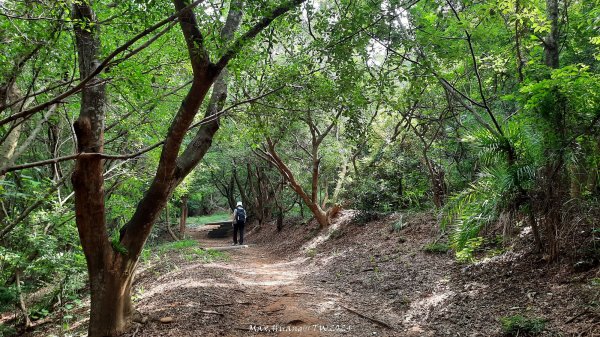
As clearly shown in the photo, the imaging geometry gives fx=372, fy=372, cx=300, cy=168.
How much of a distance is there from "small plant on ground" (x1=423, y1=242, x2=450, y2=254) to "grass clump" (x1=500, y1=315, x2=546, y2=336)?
150 inches

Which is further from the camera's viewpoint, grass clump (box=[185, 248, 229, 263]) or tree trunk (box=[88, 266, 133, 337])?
grass clump (box=[185, 248, 229, 263])

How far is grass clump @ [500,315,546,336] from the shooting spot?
13.3ft

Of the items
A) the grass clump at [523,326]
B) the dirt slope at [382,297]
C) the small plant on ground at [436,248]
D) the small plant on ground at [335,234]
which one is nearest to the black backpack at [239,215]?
the small plant on ground at [335,234]

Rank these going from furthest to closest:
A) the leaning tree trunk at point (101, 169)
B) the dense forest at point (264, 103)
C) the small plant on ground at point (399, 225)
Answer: the small plant on ground at point (399, 225) → the dense forest at point (264, 103) → the leaning tree trunk at point (101, 169)

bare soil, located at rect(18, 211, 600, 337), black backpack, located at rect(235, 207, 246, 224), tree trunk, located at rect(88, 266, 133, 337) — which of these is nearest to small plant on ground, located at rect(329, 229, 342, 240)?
bare soil, located at rect(18, 211, 600, 337)

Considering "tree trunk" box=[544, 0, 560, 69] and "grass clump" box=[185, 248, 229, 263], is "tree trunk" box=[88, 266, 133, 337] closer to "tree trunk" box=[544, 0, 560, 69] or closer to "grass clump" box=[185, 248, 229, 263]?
"grass clump" box=[185, 248, 229, 263]

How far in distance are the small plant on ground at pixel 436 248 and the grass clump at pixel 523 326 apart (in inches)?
150

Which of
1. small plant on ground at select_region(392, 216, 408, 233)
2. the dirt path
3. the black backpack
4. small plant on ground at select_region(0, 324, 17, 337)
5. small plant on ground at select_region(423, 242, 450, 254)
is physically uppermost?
the black backpack

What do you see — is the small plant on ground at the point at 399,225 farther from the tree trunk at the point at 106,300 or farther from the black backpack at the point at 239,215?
the tree trunk at the point at 106,300

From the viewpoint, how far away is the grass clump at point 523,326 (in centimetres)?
405

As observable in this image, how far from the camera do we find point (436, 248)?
8328mm

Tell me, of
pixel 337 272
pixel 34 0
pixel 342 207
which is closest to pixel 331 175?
pixel 342 207

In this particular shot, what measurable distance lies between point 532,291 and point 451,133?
9.09m

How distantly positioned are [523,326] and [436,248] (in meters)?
4.23
